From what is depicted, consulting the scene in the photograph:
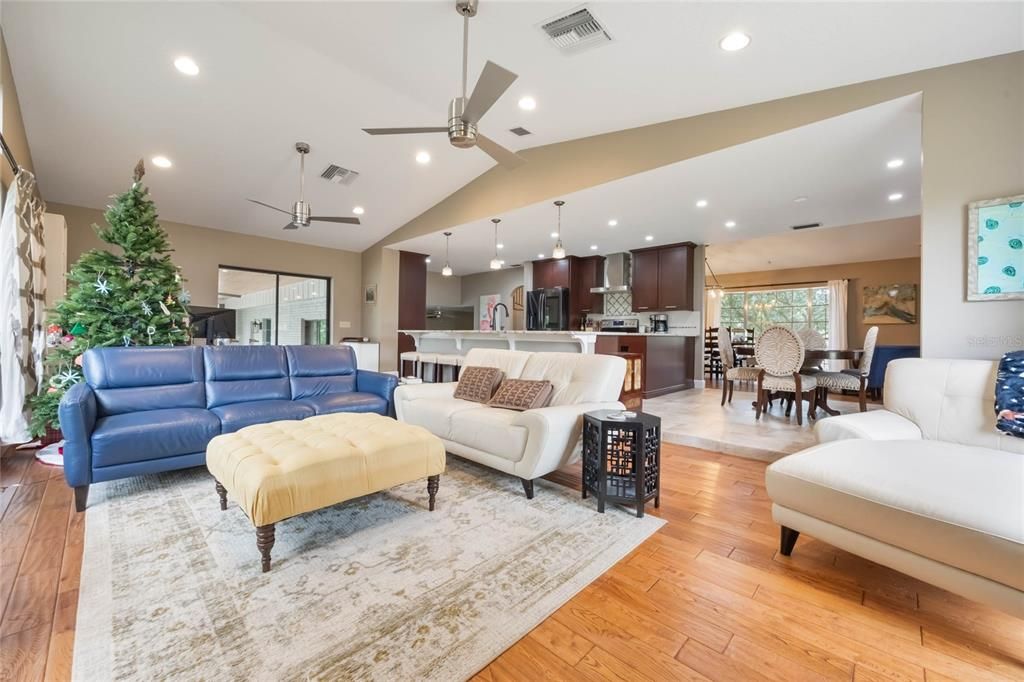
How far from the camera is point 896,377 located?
8.00 ft

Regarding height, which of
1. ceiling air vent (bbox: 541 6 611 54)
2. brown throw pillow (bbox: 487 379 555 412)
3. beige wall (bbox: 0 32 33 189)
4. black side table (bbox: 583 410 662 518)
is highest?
ceiling air vent (bbox: 541 6 611 54)

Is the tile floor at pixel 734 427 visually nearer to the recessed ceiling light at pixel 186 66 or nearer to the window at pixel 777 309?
the window at pixel 777 309

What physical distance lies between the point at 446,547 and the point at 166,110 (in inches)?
A: 197

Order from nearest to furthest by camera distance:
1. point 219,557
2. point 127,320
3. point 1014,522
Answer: point 1014,522
point 219,557
point 127,320

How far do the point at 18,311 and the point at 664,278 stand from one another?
7.87m

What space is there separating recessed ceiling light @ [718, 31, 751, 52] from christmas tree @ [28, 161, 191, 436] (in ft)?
16.1

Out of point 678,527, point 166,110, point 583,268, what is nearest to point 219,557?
A: point 678,527

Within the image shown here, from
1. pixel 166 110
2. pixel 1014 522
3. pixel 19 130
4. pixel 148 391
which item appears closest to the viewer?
pixel 1014 522

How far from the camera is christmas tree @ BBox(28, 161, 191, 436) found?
130 inches

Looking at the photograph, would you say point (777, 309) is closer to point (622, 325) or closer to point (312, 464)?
point (622, 325)

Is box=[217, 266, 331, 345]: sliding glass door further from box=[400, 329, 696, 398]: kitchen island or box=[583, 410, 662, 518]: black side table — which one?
box=[583, 410, 662, 518]: black side table

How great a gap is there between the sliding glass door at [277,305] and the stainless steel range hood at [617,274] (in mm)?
5627

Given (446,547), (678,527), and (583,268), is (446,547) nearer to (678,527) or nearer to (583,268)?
(678,527)

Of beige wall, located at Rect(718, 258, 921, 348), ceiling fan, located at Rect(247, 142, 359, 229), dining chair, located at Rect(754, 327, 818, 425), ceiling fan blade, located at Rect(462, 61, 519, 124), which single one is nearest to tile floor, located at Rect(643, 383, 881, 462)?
dining chair, located at Rect(754, 327, 818, 425)
